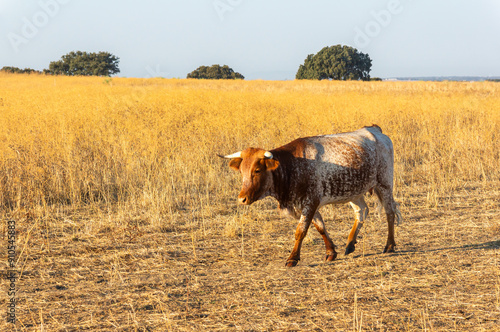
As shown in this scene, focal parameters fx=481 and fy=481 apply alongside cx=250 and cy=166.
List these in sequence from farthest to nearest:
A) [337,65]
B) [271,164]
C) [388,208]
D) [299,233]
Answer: [337,65]
[388,208]
[299,233]
[271,164]

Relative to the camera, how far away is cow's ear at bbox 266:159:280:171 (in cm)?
490

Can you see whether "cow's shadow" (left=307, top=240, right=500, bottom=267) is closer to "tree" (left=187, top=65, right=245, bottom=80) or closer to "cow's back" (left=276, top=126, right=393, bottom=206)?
"cow's back" (left=276, top=126, right=393, bottom=206)

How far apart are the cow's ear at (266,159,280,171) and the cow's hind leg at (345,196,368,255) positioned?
1369 mm

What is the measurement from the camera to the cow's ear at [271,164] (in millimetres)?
4902

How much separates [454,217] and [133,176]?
219 inches

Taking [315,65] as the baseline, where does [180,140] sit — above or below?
below

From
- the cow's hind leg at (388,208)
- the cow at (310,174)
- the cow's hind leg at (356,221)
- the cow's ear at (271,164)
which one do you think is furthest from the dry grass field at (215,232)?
the cow's ear at (271,164)

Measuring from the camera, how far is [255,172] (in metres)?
4.98

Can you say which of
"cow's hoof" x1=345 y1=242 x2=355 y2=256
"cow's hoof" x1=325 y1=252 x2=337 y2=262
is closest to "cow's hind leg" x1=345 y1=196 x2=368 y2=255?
"cow's hoof" x1=345 y1=242 x2=355 y2=256

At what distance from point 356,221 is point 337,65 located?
5318 centimetres

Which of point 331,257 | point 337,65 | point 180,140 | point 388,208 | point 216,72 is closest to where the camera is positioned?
point 331,257

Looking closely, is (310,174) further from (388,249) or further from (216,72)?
(216,72)

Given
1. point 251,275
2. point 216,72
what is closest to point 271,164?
point 251,275

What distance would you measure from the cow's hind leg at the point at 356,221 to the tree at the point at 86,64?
5678cm
